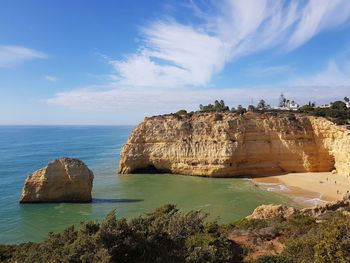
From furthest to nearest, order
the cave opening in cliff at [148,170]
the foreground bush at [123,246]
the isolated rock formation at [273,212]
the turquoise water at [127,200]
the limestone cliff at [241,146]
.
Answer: the cave opening in cliff at [148,170] < the limestone cliff at [241,146] < the turquoise water at [127,200] < the isolated rock formation at [273,212] < the foreground bush at [123,246]

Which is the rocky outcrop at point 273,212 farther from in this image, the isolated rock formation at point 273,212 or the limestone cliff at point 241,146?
the limestone cliff at point 241,146

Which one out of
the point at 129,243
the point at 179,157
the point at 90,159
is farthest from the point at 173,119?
the point at 129,243

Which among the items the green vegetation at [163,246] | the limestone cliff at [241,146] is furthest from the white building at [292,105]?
the green vegetation at [163,246]

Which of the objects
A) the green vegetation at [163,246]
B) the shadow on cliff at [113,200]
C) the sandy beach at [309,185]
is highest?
the green vegetation at [163,246]

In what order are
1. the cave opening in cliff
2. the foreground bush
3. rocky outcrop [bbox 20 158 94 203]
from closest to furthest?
1. the foreground bush
2. rocky outcrop [bbox 20 158 94 203]
3. the cave opening in cliff

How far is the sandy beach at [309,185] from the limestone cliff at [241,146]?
1948 mm

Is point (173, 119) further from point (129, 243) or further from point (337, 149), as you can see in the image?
point (129, 243)

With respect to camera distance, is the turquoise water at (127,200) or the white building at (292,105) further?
the white building at (292,105)

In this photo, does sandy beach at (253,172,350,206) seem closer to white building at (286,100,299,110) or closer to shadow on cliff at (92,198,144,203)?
shadow on cliff at (92,198,144,203)

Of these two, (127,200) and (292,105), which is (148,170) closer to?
(127,200)

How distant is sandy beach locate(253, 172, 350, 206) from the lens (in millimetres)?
32031

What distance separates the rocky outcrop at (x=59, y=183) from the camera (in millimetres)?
29062

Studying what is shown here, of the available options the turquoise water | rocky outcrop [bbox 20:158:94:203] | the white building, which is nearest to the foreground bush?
the turquoise water

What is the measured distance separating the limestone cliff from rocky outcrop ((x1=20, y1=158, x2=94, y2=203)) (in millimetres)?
15890
